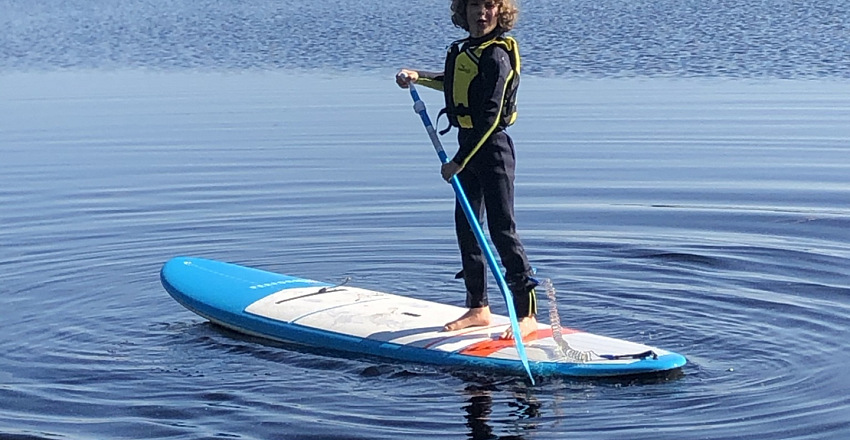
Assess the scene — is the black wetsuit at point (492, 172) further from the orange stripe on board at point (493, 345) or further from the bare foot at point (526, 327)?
the orange stripe on board at point (493, 345)

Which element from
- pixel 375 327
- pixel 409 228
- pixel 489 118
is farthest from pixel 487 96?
pixel 409 228

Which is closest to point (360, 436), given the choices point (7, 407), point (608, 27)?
point (7, 407)

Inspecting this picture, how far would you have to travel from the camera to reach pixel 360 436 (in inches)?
235

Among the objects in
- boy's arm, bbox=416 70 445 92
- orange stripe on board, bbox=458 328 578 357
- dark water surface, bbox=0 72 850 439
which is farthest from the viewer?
boy's arm, bbox=416 70 445 92

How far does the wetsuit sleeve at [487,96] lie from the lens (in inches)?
263

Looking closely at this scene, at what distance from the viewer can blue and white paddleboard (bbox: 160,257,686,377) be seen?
668 cm

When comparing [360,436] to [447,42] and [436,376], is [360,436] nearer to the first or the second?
[436,376]

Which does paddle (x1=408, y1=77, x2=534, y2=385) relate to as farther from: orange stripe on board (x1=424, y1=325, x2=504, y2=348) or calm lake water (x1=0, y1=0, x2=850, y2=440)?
orange stripe on board (x1=424, y1=325, x2=504, y2=348)

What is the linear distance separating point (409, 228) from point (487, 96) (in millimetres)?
4117

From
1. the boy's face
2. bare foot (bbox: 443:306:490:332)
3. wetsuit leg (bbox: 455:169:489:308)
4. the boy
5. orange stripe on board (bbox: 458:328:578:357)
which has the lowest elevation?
orange stripe on board (bbox: 458:328:578:357)

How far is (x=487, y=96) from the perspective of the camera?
671 centimetres

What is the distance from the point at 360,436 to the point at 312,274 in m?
3.61

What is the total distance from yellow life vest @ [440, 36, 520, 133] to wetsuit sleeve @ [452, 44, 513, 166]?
0.03 meters

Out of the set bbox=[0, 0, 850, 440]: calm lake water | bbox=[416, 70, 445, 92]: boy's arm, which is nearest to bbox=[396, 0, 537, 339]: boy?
bbox=[416, 70, 445, 92]: boy's arm
